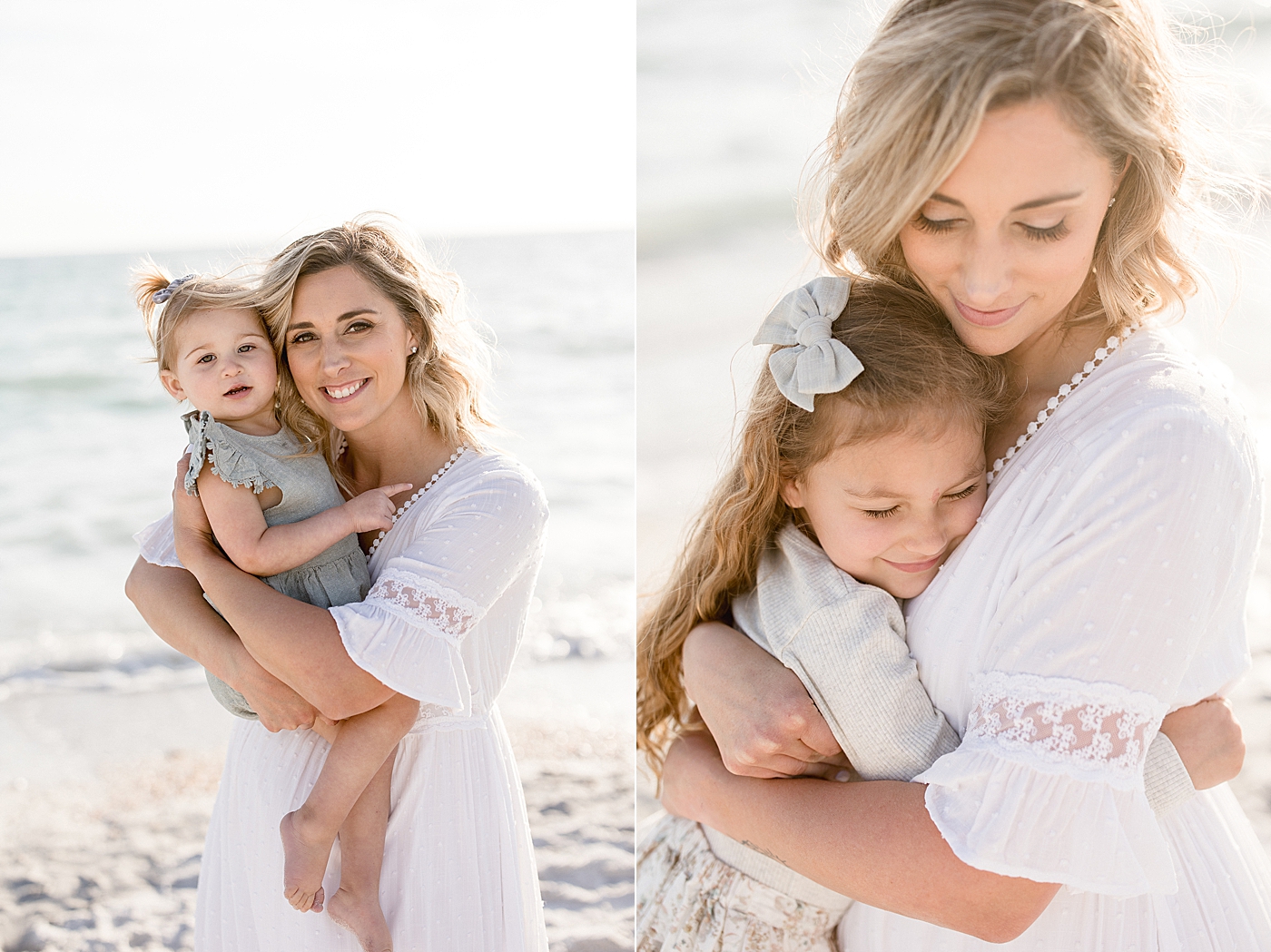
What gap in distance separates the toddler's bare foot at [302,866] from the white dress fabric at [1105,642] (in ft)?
3.89

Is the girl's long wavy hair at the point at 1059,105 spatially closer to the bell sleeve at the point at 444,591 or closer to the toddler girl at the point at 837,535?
the toddler girl at the point at 837,535

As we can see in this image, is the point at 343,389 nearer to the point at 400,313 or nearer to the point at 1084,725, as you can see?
the point at 400,313

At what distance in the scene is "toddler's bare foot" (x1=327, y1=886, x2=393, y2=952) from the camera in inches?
81.4

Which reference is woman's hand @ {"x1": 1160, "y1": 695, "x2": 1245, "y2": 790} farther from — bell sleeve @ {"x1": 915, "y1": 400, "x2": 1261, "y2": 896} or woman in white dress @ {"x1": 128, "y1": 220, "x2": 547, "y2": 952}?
woman in white dress @ {"x1": 128, "y1": 220, "x2": 547, "y2": 952}

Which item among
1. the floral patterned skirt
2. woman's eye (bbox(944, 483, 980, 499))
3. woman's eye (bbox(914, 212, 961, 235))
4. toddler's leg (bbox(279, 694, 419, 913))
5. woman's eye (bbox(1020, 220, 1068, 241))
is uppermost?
woman's eye (bbox(914, 212, 961, 235))

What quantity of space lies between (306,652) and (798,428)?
1005mm

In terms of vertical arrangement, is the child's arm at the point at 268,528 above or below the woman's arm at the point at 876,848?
above

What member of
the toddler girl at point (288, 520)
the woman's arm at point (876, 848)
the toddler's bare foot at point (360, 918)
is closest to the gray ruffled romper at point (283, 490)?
the toddler girl at point (288, 520)

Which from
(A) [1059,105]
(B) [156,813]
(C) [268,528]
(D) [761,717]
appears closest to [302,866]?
(C) [268,528]

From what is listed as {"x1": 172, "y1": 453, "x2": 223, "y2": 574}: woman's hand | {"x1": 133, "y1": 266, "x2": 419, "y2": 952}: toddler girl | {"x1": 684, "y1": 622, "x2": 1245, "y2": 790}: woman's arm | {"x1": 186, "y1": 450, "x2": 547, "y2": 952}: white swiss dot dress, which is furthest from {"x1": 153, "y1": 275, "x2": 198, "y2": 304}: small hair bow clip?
{"x1": 684, "y1": 622, "x2": 1245, "y2": 790}: woman's arm

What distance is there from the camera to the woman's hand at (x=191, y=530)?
2.14 metres

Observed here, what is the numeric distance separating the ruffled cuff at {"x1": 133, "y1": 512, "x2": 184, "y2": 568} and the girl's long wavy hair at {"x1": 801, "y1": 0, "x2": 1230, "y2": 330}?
160 cm

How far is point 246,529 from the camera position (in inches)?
83.6

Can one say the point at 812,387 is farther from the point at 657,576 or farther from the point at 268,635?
the point at 268,635
